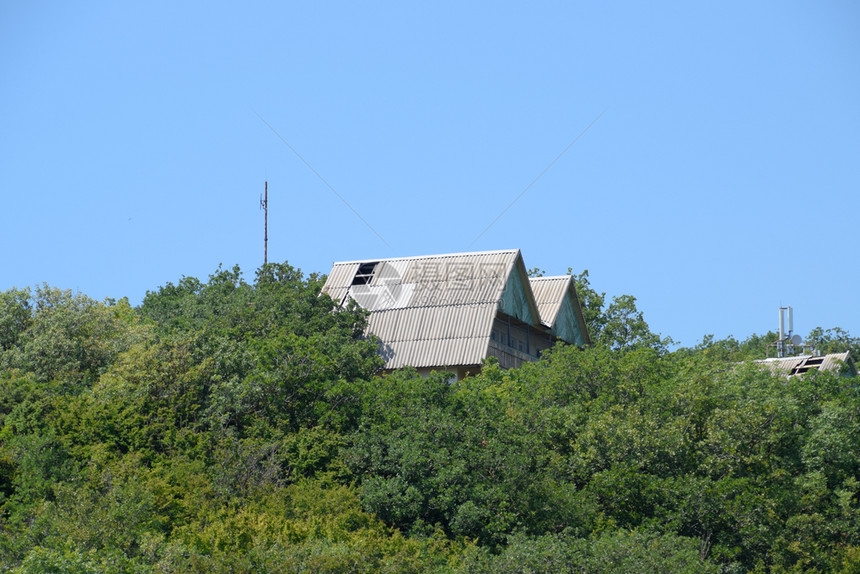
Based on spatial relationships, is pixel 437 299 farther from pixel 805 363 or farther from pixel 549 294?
pixel 805 363

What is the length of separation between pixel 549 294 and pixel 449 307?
8.21 meters

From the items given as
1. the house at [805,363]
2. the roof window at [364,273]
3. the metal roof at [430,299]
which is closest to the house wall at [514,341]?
the metal roof at [430,299]

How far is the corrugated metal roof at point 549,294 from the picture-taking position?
180 ft

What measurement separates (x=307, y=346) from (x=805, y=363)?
98.6 feet

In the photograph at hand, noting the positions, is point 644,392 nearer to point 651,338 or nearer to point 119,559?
point 119,559

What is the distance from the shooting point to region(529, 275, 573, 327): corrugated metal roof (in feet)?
180

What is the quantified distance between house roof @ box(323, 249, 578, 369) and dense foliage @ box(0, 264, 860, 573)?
9626 mm

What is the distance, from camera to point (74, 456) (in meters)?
32.2

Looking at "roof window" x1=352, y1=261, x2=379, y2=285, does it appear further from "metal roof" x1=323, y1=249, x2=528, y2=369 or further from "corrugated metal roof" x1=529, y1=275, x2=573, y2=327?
"corrugated metal roof" x1=529, y1=275, x2=573, y2=327

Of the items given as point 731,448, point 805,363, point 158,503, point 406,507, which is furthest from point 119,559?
point 805,363

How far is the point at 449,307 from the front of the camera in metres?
49.7

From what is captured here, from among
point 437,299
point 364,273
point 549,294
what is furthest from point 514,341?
point 364,273

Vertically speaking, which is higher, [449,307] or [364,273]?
[364,273]

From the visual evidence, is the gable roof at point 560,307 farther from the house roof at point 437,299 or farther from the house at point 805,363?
the house at point 805,363
